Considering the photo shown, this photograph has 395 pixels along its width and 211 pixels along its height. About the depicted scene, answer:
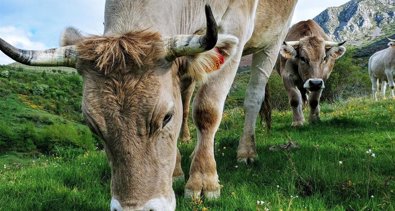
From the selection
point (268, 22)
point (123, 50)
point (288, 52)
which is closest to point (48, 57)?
point (123, 50)

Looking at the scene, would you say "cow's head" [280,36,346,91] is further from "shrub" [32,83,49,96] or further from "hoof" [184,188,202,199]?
"shrub" [32,83,49,96]

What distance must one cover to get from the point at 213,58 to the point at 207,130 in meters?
1.27

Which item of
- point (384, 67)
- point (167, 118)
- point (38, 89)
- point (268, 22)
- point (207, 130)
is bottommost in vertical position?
point (38, 89)

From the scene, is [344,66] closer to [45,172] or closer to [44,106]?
[44,106]

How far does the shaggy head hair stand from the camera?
Answer: 3631mm

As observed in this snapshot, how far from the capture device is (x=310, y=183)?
503cm

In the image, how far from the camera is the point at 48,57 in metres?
3.92

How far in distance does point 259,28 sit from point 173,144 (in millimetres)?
3762

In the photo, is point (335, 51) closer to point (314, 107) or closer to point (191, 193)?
point (314, 107)

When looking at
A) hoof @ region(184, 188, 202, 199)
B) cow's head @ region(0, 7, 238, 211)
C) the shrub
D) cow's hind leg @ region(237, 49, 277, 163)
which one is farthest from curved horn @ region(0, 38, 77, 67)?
the shrub

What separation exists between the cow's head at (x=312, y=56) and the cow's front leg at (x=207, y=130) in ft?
25.4

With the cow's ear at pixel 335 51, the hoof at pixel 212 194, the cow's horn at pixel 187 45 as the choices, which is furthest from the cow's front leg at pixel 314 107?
the cow's horn at pixel 187 45

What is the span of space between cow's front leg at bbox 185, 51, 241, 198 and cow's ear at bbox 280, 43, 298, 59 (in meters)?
8.04

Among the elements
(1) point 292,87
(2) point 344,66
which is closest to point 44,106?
(1) point 292,87
